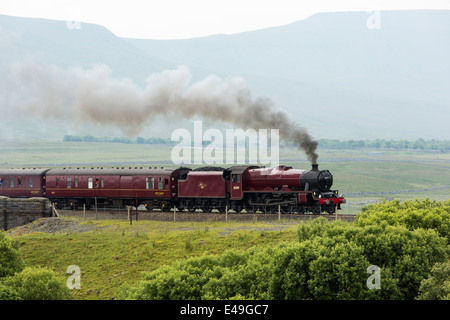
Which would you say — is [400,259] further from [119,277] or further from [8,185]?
[8,185]

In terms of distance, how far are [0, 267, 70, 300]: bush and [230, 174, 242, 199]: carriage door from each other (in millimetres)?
21897

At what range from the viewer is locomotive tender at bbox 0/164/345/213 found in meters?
42.8

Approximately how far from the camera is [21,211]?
4931 centimetres

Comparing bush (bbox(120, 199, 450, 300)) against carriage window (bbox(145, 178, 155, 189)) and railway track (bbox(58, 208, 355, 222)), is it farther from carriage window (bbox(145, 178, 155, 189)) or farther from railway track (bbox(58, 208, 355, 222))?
carriage window (bbox(145, 178, 155, 189))

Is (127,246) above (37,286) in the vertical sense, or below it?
below

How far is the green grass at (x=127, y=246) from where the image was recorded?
3203 cm

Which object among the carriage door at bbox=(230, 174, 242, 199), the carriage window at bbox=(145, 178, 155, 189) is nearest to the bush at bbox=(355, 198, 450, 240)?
the carriage door at bbox=(230, 174, 242, 199)

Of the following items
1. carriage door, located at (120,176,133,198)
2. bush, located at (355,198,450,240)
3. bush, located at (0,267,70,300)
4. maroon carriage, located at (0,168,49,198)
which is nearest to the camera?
bush, located at (0,267,70,300)

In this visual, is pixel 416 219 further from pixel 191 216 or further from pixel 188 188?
pixel 188 188

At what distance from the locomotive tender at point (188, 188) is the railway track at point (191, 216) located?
106cm

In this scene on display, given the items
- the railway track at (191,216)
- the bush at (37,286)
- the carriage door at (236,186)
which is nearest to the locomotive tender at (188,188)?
the carriage door at (236,186)

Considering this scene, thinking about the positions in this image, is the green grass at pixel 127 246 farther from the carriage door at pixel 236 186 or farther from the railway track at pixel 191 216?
the carriage door at pixel 236 186

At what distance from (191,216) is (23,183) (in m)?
23.4

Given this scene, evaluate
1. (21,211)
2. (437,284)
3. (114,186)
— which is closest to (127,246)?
(114,186)
